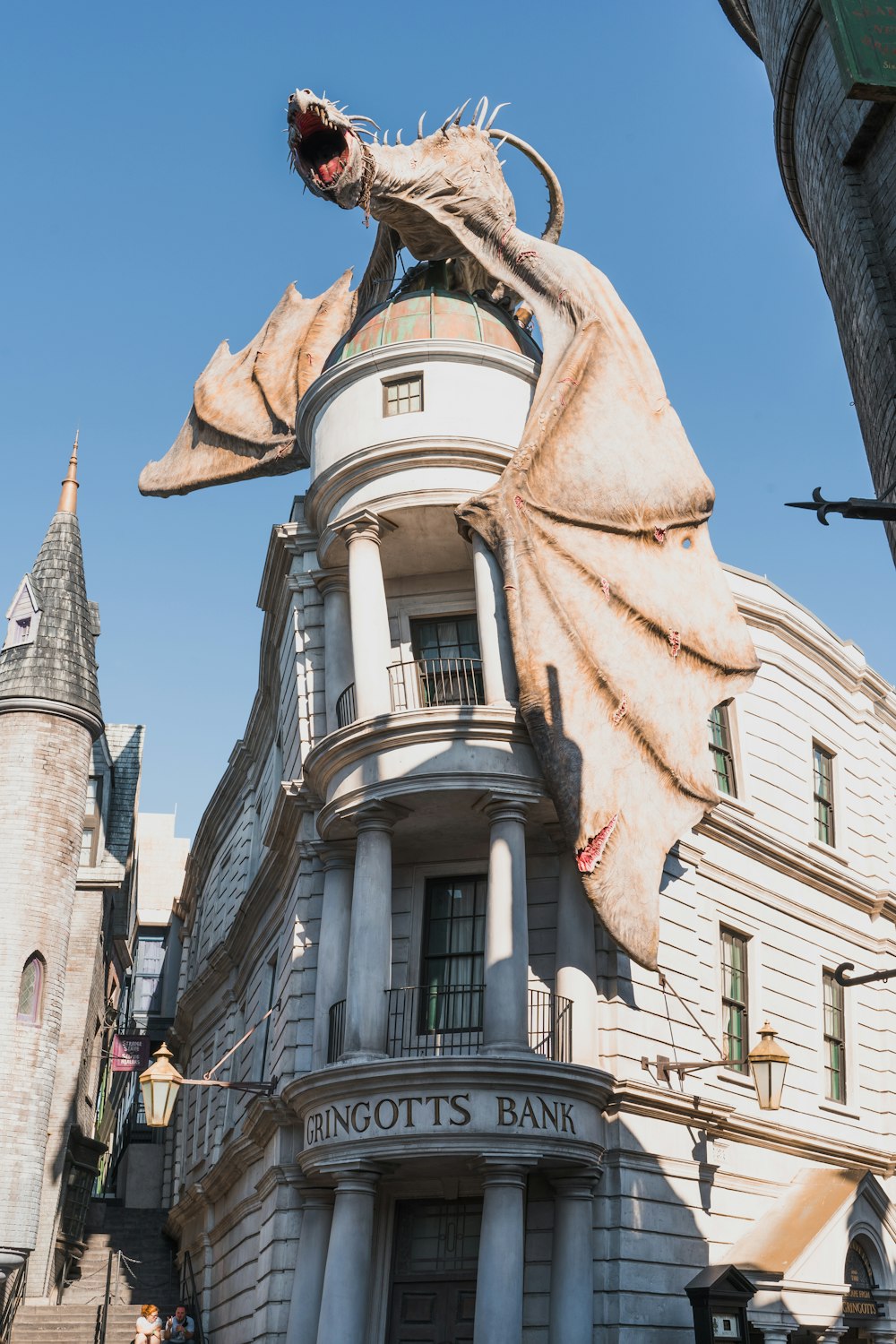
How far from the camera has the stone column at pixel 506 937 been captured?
1705cm

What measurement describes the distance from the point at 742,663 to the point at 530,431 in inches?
193

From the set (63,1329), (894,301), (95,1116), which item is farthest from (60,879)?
(894,301)

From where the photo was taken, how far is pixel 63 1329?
1017 inches

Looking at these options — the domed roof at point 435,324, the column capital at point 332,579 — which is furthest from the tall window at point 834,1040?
the domed roof at point 435,324

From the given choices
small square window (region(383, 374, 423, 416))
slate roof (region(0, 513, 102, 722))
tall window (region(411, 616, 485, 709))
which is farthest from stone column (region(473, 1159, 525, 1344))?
slate roof (region(0, 513, 102, 722))

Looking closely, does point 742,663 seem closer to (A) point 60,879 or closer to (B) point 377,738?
(B) point 377,738

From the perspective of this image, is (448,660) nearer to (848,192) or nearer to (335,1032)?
(335,1032)

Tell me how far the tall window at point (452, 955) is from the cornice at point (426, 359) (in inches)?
318

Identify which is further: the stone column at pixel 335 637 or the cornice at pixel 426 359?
the stone column at pixel 335 637

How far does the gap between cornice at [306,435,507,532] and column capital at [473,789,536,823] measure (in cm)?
499

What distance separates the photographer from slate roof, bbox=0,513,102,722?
100 ft

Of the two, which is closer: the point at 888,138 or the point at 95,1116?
the point at 888,138

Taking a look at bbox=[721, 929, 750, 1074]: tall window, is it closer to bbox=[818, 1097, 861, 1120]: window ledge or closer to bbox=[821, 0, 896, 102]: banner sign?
bbox=[818, 1097, 861, 1120]: window ledge

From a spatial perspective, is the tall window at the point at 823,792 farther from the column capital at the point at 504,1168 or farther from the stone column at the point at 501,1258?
the stone column at the point at 501,1258
